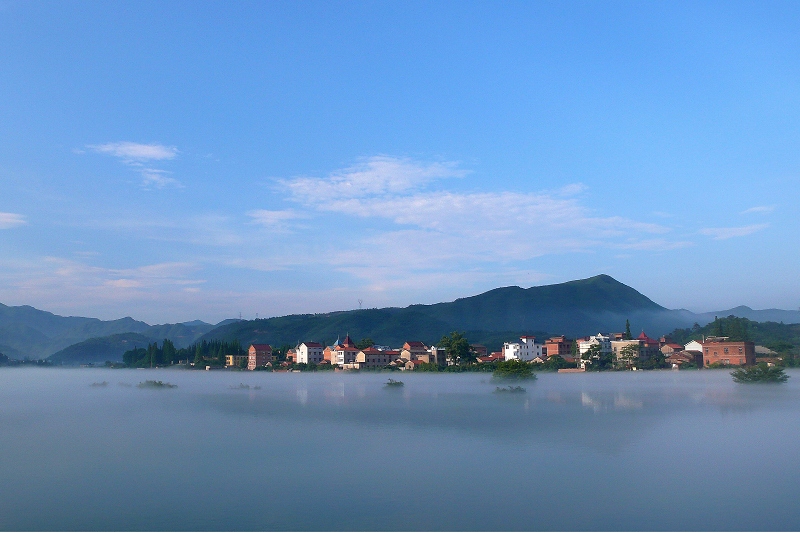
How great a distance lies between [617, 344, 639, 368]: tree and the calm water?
144 ft

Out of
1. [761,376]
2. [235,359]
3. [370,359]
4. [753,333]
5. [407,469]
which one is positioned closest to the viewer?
[407,469]

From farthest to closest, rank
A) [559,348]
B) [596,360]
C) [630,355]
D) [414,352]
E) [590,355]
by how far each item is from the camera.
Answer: [559,348] < [414,352] < [590,355] < [596,360] < [630,355]

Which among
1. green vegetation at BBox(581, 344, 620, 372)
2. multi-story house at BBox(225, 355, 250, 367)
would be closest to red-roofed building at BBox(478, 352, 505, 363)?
green vegetation at BBox(581, 344, 620, 372)

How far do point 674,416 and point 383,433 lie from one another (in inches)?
488

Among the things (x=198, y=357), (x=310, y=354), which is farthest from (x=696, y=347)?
(x=198, y=357)

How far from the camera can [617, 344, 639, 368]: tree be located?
71.6 meters

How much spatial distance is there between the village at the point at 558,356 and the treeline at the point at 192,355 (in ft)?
8.48

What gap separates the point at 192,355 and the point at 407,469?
3903 inches

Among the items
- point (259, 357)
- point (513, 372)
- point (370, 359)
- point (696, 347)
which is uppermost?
point (696, 347)

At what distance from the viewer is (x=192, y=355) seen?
107062 mm

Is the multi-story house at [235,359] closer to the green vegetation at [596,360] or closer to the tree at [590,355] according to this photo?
the tree at [590,355]

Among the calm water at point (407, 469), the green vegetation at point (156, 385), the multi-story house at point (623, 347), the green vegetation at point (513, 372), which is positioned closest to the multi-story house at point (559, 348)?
the multi-story house at point (623, 347)

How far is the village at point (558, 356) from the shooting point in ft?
228

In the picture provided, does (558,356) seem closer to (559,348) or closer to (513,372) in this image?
(559,348)
